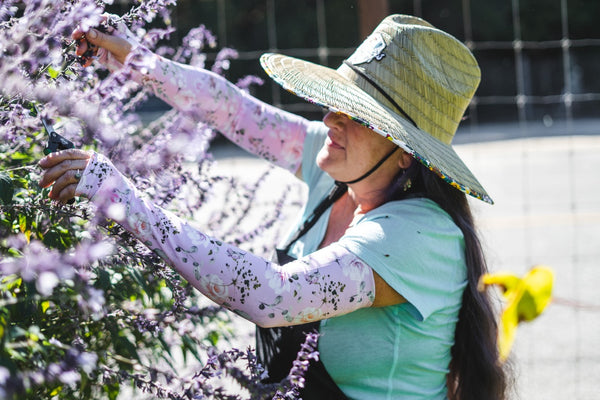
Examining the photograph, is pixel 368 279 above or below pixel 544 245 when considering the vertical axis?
above

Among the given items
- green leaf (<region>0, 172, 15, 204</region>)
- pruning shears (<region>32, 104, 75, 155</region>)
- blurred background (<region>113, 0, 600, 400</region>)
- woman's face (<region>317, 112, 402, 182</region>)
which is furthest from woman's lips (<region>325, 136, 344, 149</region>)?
Result: green leaf (<region>0, 172, 15, 204</region>)

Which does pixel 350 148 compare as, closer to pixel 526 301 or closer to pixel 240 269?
pixel 240 269

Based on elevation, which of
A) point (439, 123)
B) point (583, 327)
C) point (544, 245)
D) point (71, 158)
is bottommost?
point (544, 245)

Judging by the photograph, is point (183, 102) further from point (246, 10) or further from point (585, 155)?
point (246, 10)

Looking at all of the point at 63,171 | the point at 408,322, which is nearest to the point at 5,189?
the point at 63,171

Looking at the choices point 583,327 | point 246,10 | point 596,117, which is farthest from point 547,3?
point 583,327

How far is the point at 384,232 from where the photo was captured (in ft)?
5.39

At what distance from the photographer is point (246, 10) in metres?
18.1

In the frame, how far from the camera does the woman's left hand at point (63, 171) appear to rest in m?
1.22

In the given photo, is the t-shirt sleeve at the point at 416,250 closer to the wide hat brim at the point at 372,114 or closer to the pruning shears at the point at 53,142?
the wide hat brim at the point at 372,114

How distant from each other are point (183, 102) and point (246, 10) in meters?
16.7

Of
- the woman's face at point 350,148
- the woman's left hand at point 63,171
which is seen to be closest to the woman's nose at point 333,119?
the woman's face at point 350,148

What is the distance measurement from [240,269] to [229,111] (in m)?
0.79

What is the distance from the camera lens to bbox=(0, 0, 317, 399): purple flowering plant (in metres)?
0.96
